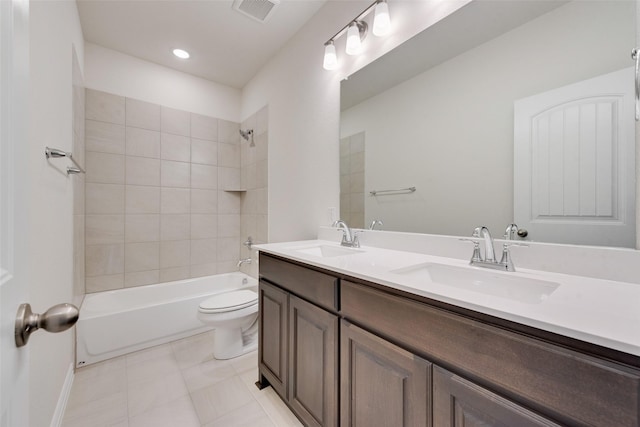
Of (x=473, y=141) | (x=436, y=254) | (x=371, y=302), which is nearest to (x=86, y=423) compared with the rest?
(x=371, y=302)

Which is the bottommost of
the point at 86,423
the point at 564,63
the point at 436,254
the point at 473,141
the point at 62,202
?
the point at 86,423

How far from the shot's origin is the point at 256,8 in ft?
6.17

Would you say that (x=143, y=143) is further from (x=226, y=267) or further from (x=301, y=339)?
(x=301, y=339)

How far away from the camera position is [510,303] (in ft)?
2.05

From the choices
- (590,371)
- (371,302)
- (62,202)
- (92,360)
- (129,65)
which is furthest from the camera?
(129,65)

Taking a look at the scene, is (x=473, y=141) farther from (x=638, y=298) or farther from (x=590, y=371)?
(x=590, y=371)

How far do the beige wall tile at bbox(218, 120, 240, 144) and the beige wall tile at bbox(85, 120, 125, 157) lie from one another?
936 mm

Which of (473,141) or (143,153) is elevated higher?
(143,153)

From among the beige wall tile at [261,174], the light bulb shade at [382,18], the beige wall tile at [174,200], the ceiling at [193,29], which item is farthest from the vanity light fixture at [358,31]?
the beige wall tile at [174,200]

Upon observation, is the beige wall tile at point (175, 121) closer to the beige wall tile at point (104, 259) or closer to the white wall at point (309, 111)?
the white wall at point (309, 111)

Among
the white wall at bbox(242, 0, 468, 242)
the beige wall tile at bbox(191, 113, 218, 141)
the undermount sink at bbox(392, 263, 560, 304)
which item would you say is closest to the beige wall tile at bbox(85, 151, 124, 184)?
the beige wall tile at bbox(191, 113, 218, 141)

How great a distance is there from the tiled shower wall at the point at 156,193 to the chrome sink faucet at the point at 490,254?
267 centimetres

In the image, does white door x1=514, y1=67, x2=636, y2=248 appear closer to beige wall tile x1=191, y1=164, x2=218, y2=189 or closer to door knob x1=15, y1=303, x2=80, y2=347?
door knob x1=15, y1=303, x2=80, y2=347

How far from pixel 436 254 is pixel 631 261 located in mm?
599
